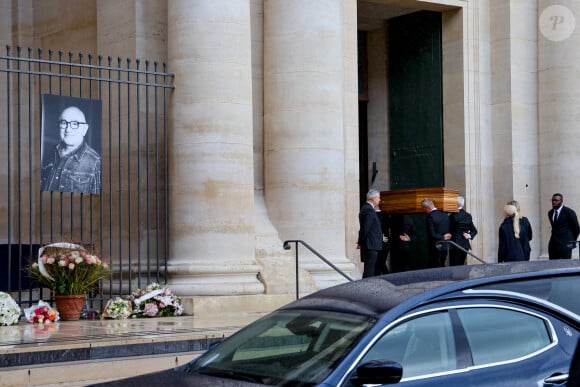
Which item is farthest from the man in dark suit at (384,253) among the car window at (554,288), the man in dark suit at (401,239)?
the car window at (554,288)

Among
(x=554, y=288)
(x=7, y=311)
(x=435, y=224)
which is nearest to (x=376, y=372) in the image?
(x=554, y=288)

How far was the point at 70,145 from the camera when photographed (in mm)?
14648

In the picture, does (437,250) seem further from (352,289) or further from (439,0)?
(352,289)

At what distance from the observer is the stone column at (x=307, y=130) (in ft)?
54.7

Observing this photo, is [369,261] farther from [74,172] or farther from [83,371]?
[83,371]

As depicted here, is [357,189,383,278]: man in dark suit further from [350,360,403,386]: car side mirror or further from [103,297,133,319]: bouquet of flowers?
[350,360,403,386]: car side mirror

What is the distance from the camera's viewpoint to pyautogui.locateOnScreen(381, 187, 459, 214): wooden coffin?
748 inches

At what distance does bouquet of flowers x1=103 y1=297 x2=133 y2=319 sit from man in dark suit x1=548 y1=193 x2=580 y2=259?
8725mm

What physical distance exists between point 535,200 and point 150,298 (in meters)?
9.34

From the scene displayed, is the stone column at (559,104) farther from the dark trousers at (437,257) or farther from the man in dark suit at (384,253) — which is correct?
the man in dark suit at (384,253)

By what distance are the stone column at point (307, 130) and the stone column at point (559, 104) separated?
5.59m

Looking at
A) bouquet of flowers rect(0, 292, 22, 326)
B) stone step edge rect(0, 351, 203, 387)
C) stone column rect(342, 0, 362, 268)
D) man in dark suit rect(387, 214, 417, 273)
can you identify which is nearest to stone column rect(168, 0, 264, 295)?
bouquet of flowers rect(0, 292, 22, 326)

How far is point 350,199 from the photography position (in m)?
18.1

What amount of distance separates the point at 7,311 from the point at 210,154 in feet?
12.5
